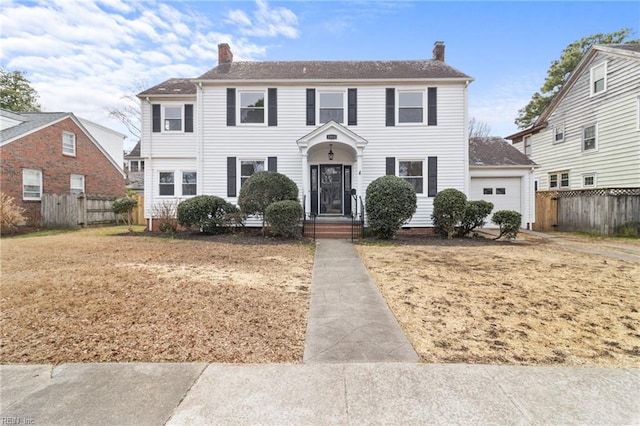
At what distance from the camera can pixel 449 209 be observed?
11375 mm

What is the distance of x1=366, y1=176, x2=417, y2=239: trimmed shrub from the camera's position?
35.5 ft

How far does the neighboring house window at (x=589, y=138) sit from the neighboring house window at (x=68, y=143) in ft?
97.1

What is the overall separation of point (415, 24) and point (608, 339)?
12.3 m

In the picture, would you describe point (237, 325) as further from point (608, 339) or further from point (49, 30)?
point (49, 30)

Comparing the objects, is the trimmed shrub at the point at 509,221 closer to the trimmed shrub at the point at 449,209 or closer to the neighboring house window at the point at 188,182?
the trimmed shrub at the point at 449,209

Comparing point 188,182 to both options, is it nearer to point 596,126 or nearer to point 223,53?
point 223,53

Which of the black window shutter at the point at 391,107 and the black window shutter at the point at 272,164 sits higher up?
the black window shutter at the point at 391,107

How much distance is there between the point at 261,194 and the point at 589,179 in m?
17.7

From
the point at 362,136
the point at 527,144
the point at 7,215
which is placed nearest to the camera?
the point at 7,215

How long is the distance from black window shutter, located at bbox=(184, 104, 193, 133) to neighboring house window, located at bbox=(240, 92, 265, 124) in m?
2.80

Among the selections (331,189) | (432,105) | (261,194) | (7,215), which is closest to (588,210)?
(432,105)

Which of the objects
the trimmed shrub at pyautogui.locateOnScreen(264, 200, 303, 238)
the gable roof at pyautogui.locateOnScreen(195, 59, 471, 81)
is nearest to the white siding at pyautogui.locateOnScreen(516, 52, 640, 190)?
the gable roof at pyautogui.locateOnScreen(195, 59, 471, 81)

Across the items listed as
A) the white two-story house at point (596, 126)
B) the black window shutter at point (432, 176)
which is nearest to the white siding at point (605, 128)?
the white two-story house at point (596, 126)

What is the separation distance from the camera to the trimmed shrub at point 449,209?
11289 millimetres
